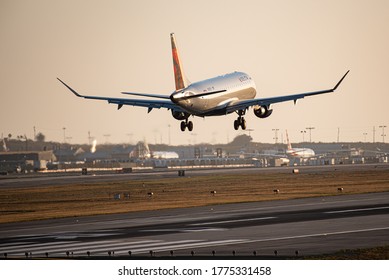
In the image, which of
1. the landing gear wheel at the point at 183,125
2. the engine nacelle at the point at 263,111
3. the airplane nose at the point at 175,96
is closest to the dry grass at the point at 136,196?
the landing gear wheel at the point at 183,125

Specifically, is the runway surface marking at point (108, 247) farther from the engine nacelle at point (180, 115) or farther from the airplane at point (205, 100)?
the engine nacelle at point (180, 115)

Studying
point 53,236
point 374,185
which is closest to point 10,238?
point 53,236

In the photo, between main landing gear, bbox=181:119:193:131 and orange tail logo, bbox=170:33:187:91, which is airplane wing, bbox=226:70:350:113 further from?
orange tail logo, bbox=170:33:187:91

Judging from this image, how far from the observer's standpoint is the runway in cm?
4997

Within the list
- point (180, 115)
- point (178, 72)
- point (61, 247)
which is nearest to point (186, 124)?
point (180, 115)

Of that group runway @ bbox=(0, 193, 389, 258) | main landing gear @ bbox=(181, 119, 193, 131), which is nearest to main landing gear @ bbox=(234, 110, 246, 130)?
main landing gear @ bbox=(181, 119, 193, 131)

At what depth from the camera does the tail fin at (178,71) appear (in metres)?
94.9

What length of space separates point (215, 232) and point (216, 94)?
128 feet

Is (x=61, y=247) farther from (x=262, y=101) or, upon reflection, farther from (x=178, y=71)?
(x=178, y=71)

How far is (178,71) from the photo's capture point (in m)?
95.4
